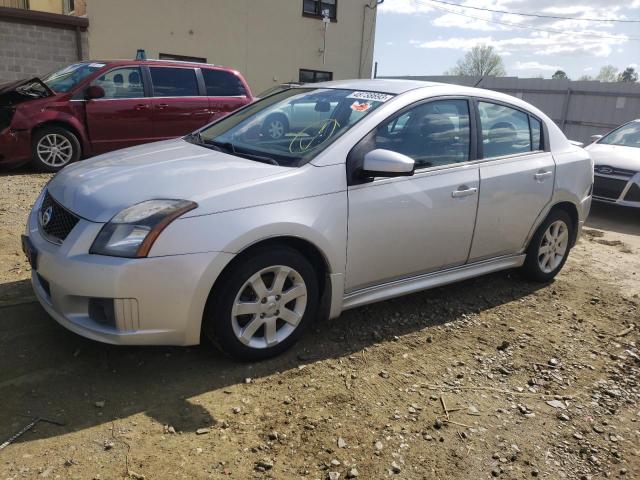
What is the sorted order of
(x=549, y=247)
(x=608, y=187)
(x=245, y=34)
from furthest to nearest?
1. (x=245, y=34)
2. (x=608, y=187)
3. (x=549, y=247)

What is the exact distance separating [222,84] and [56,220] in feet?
22.2

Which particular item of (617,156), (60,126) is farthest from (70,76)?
(617,156)

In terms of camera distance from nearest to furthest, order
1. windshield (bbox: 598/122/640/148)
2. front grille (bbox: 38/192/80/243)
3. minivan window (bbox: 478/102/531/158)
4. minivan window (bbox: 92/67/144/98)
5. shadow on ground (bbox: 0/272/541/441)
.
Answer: shadow on ground (bbox: 0/272/541/441), front grille (bbox: 38/192/80/243), minivan window (bbox: 478/102/531/158), minivan window (bbox: 92/67/144/98), windshield (bbox: 598/122/640/148)

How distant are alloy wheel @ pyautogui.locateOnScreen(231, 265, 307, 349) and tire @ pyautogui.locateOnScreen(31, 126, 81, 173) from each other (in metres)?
6.04

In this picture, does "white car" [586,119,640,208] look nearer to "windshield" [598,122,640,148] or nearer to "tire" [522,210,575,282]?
"windshield" [598,122,640,148]

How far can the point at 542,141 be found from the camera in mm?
4707

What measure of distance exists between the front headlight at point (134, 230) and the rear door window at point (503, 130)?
245 centimetres

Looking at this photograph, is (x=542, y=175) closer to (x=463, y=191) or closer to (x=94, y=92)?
(x=463, y=191)

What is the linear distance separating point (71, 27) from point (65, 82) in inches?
253

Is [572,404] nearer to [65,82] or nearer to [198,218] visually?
[198,218]

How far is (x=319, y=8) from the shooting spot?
17.9 metres

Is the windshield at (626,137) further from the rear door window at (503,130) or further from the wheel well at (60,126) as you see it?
the wheel well at (60,126)

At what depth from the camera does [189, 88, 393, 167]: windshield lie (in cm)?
351

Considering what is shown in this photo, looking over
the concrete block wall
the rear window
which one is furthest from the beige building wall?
the rear window
